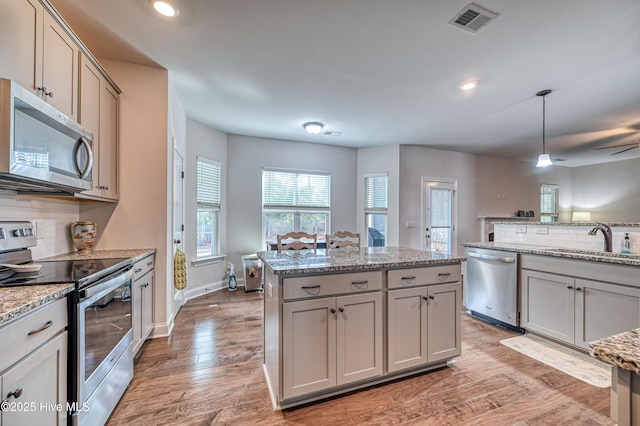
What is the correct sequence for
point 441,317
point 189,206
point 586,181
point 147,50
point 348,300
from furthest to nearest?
point 586,181, point 189,206, point 147,50, point 441,317, point 348,300

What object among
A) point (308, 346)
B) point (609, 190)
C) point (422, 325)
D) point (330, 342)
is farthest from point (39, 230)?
point (609, 190)

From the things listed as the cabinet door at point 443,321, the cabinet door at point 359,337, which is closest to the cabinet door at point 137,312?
the cabinet door at point 359,337

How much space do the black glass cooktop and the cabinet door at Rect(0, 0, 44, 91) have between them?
3.38 feet

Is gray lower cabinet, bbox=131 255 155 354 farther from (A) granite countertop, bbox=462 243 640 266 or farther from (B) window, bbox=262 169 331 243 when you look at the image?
(A) granite countertop, bbox=462 243 640 266

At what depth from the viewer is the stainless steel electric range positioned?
4.29 ft

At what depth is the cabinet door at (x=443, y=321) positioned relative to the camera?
2.11 metres

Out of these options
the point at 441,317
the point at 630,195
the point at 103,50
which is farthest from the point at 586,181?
the point at 103,50

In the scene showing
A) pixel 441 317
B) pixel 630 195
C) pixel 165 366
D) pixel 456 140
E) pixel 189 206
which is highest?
pixel 456 140

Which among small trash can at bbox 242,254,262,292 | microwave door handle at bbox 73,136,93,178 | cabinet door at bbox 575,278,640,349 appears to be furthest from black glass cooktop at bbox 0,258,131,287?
cabinet door at bbox 575,278,640,349

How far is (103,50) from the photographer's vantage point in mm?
2443

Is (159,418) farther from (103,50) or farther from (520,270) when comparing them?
(520,270)

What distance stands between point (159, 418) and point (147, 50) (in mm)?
2870

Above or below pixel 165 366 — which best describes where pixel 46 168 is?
above

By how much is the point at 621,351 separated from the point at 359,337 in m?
Answer: 1.40
